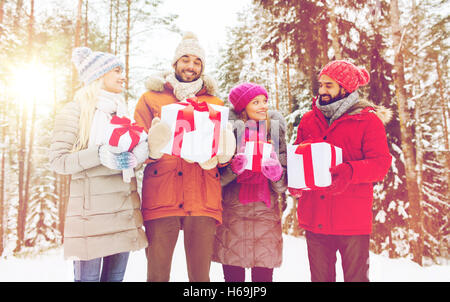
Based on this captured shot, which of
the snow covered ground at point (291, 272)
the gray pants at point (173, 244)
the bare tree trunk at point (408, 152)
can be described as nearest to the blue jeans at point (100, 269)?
the gray pants at point (173, 244)

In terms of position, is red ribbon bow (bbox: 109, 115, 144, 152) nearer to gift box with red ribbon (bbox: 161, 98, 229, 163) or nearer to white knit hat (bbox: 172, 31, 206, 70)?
gift box with red ribbon (bbox: 161, 98, 229, 163)

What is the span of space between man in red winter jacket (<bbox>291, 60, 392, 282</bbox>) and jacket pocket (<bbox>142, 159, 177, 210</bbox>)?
3.45 feet

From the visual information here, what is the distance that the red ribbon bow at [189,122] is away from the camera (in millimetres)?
2283

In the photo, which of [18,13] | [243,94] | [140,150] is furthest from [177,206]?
[18,13]

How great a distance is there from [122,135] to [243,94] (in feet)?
4.09

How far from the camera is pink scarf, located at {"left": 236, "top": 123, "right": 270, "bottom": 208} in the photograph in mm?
2814

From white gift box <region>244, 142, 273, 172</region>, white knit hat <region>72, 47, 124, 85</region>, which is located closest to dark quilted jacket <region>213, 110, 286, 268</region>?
white gift box <region>244, 142, 273, 172</region>

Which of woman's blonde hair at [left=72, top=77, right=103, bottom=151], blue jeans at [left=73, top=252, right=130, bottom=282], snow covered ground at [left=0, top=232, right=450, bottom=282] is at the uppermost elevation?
woman's blonde hair at [left=72, top=77, right=103, bottom=151]

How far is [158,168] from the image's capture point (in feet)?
8.45

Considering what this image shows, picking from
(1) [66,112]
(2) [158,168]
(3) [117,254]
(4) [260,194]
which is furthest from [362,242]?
(1) [66,112]

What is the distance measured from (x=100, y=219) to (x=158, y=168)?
587 mm

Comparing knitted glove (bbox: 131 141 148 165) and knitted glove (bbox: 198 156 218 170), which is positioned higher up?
knitted glove (bbox: 131 141 148 165)

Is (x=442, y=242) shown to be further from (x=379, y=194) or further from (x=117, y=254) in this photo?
(x=117, y=254)

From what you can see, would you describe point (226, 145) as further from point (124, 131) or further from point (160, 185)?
point (124, 131)
